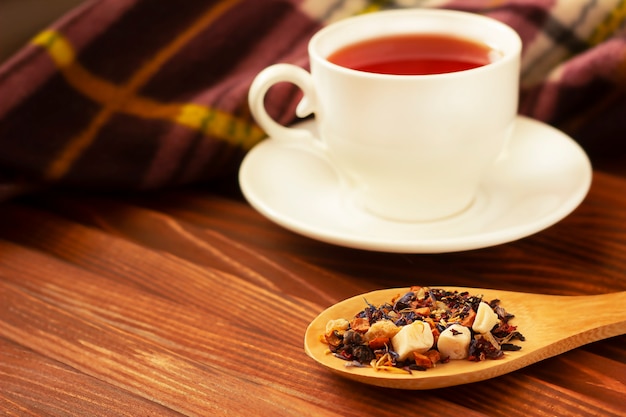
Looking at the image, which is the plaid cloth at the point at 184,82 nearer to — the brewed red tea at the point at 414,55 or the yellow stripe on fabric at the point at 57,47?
the yellow stripe on fabric at the point at 57,47

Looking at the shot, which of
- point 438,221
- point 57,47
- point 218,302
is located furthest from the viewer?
point 57,47

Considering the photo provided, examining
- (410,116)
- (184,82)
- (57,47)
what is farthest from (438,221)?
(57,47)

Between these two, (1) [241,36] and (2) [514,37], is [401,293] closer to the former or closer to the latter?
(2) [514,37]

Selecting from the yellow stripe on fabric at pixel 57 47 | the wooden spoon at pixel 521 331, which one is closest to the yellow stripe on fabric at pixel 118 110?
the yellow stripe on fabric at pixel 57 47

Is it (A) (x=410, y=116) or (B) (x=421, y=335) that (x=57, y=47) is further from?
(B) (x=421, y=335)

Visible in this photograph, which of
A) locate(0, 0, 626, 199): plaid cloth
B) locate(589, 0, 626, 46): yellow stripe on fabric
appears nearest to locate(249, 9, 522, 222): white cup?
locate(0, 0, 626, 199): plaid cloth

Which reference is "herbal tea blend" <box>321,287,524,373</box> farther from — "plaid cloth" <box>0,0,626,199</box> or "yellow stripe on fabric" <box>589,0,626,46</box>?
"yellow stripe on fabric" <box>589,0,626,46</box>

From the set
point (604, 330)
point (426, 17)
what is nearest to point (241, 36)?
point (426, 17)
